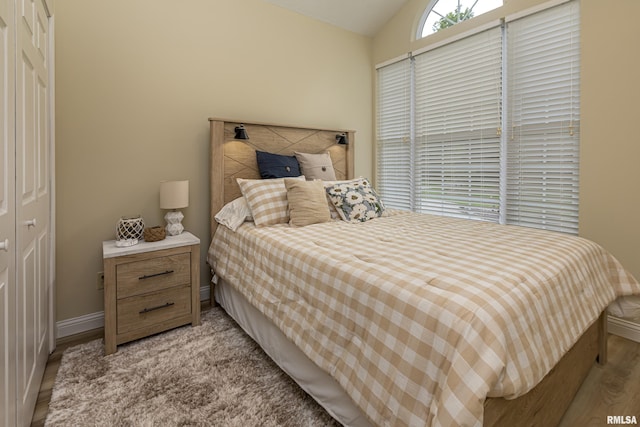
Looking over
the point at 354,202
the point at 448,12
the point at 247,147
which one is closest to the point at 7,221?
the point at 247,147

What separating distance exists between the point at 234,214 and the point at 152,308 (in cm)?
86

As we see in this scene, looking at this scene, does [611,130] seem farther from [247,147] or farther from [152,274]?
[152,274]

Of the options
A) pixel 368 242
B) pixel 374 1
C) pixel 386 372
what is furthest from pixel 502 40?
pixel 386 372

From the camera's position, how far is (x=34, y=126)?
1.53 meters

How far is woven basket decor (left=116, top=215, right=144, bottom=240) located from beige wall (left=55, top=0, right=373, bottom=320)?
1.01 ft

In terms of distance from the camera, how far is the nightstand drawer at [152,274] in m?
2.01

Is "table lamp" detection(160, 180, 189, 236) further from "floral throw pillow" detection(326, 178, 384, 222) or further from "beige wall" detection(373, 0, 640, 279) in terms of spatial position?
"beige wall" detection(373, 0, 640, 279)

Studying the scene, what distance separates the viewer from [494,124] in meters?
2.89

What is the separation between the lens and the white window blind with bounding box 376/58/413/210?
12.0 ft

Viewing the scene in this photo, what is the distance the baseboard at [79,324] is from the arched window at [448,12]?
401 centimetres

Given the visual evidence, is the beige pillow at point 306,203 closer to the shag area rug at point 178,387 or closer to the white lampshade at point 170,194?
the white lampshade at point 170,194

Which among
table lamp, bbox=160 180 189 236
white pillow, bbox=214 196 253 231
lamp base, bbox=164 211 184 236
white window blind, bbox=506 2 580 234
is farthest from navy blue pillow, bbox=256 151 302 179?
white window blind, bbox=506 2 580 234

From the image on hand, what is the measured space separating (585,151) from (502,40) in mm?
1214

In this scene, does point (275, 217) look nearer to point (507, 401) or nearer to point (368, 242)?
point (368, 242)
